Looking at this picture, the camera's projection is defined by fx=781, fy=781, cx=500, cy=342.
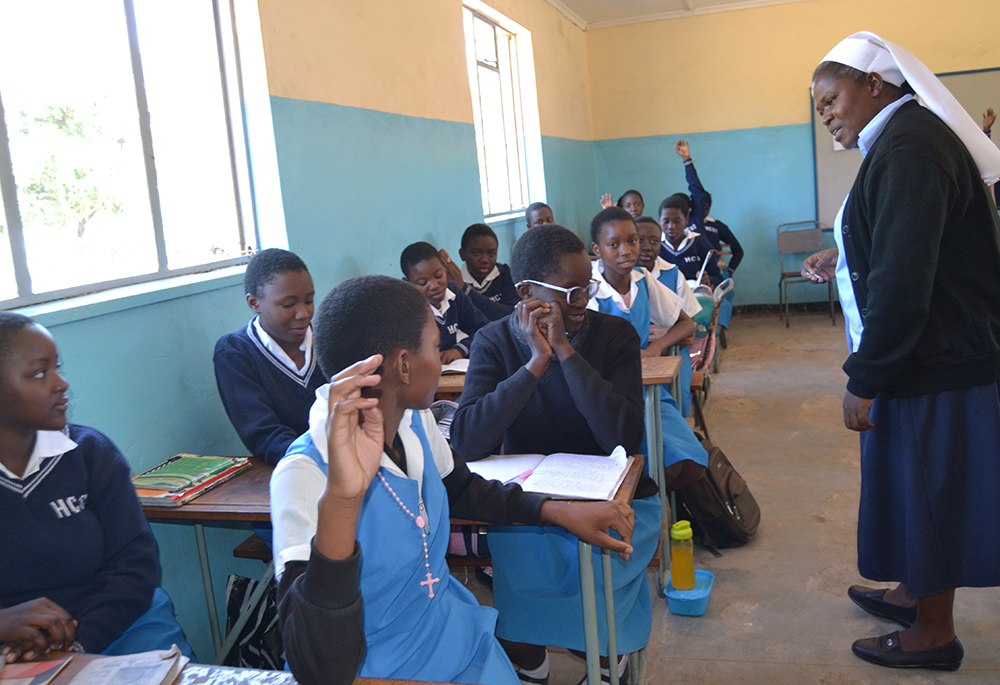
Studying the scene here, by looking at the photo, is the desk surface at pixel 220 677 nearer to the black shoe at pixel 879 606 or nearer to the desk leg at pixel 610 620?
the desk leg at pixel 610 620

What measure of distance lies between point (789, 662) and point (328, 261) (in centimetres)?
228

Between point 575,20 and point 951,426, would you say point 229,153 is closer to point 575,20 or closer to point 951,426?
point 951,426

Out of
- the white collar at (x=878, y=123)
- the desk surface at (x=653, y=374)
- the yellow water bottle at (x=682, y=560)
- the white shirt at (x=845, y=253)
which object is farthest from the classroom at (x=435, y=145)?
the white collar at (x=878, y=123)

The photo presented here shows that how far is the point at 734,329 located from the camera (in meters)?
8.10

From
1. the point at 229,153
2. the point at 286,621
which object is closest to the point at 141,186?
the point at 229,153

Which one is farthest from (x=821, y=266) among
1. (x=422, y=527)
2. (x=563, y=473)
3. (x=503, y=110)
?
(x=503, y=110)

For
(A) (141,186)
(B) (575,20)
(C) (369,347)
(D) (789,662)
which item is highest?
(B) (575,20)

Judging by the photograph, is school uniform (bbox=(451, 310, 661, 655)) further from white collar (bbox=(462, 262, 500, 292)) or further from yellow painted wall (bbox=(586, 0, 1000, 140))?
yellow painted wall (bbox=(586, 0, 1000, 140))

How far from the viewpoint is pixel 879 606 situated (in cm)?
248

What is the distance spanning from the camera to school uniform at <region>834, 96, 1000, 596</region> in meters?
1.84

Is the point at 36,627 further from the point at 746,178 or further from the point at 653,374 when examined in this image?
the point at 746,178

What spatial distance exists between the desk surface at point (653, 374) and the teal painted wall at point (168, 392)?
0.77m

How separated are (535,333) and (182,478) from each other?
0.97 meters

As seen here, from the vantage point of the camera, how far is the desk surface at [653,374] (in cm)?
248
